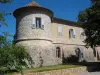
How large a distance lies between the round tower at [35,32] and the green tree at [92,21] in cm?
506

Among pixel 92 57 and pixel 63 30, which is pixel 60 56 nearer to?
pixel 63 30

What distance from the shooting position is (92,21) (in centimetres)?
2402

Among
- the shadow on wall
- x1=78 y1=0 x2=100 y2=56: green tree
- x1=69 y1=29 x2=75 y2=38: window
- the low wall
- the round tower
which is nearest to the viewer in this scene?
the low wall

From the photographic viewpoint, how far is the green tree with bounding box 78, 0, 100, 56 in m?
23.3

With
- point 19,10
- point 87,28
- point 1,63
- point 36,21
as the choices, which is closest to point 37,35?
point 36,21

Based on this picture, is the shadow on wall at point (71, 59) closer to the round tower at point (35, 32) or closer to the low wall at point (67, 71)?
the round tower at point (35, 32)

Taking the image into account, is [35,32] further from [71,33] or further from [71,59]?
[71,59]

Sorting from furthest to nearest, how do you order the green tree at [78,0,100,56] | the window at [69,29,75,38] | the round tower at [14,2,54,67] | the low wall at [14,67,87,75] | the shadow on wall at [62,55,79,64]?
the window at [69,29,75,38] → the shadow on wall at [62,55,79,64] → the round tower at [14,2,54,67] → the green tree at [78,0,100,56] → the low wall at [14,67,87,75]

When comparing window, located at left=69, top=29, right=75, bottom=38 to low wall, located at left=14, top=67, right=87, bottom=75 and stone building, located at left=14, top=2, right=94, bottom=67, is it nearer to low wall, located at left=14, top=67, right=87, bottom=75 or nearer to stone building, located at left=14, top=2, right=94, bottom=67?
stone building, located at left=14, top=2, right=94, bottom=67

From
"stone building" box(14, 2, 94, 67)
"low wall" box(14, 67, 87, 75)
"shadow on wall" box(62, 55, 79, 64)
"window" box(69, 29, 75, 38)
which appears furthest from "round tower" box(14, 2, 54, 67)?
"window" box(69, 29, 75, 38)

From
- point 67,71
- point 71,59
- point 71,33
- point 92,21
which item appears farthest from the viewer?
point 71,33

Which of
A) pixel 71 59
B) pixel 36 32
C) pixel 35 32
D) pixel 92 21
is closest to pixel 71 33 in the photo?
pixel 71 59

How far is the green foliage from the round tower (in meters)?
5.07

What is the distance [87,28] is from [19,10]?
9962 millimetres
